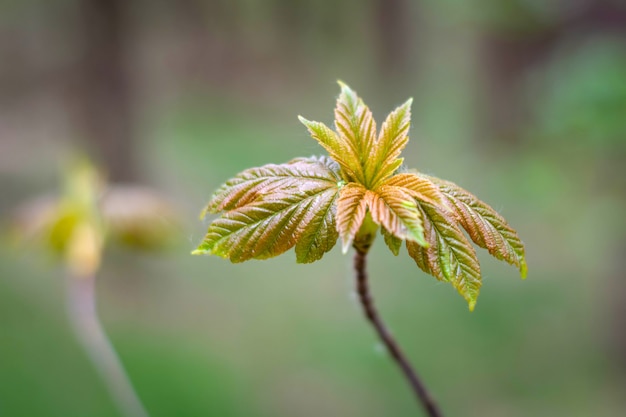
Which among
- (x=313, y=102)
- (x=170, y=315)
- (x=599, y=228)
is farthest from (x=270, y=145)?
(x=599, y=228)

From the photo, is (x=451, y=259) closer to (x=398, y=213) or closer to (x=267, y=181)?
(x=398, y=213)

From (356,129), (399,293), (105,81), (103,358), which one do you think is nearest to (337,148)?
(356,129)

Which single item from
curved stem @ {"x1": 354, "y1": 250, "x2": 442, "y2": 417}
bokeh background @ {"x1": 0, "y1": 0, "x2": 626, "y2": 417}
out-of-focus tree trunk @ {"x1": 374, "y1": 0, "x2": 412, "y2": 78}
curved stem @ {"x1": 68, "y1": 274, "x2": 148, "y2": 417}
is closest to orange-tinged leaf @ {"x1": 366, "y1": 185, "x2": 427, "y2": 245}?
curved stem @ {"x1": 354, "y1": 250, "x2": 442, "y2": 417}

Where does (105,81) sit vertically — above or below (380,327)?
above

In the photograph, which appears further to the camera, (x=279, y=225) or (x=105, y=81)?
(x=105, y=81)

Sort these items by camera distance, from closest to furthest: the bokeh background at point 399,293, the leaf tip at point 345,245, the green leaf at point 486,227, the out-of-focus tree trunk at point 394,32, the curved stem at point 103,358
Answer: the leaf tip at point 345,245
the green leaf at point 486,227
the curved stem at point 103,358
the bokeh background at point 399,293
the out-of-focus tree trunk at point 394,32

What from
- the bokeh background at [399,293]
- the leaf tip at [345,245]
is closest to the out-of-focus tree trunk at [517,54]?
the bokeh background at [399,293]

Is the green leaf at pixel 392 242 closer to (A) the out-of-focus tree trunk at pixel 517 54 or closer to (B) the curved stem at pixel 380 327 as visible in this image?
(B) the curved stem at pixel 380 327

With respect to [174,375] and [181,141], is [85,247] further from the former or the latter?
[181,141]
